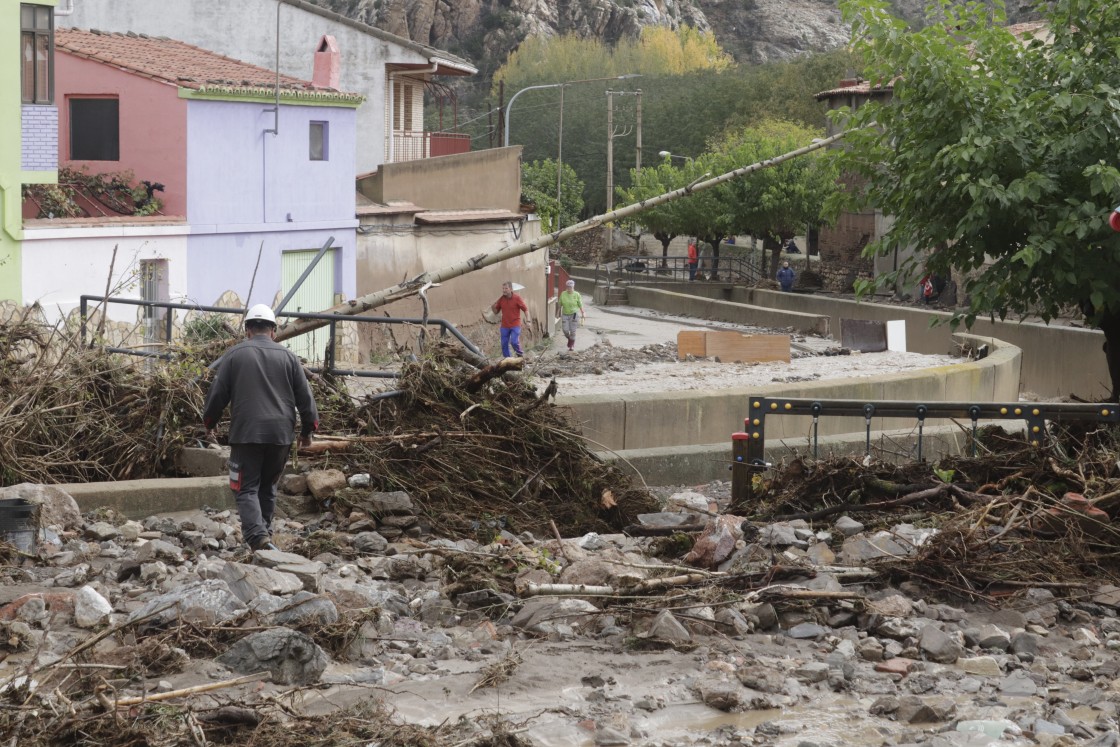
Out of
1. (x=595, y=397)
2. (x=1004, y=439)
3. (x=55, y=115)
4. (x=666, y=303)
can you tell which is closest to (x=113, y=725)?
(x=1004, y=439)

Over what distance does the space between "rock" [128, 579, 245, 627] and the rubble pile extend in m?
0.01

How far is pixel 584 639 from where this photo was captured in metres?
6.86

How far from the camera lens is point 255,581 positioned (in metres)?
6.91

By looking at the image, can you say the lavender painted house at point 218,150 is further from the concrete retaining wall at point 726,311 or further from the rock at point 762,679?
the rock at point 762,679

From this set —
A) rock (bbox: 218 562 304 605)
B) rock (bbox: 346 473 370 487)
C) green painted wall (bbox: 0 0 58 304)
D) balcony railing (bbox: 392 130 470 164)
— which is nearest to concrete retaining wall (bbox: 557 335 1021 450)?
rock (bbox: 346 473 370 487)

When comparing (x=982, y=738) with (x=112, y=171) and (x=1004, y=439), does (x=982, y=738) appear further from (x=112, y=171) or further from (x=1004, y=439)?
(x=112, y=171)

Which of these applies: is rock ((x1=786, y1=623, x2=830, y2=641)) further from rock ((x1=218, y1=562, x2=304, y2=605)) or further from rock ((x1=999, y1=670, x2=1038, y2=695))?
rock ((x1=218, y1=562, x2=304, y2=605))

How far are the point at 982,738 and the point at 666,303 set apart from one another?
3981cm

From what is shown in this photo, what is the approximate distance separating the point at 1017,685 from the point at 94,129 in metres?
23.7

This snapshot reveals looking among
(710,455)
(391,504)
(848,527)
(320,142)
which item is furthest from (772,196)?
(848,527)

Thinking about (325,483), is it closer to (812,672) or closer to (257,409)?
(257,409)

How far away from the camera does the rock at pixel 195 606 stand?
250 inches

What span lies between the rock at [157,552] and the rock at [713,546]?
2881 mm

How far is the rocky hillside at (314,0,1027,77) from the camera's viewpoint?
97.2 meters
